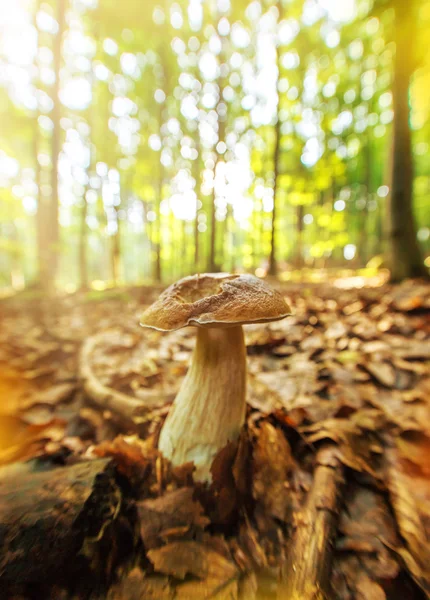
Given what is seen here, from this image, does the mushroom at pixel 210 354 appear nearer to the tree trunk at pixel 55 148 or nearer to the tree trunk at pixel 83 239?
the tree trunk at pixel 55 148

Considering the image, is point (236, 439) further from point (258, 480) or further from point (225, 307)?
point (225, 307)

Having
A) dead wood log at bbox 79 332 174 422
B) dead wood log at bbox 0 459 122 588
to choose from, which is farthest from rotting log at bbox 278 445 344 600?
dead wood log at bbox 79 332 174 422

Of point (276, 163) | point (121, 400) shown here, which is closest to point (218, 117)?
point (276, 163)

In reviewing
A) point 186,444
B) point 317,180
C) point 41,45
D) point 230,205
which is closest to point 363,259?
point 230,205

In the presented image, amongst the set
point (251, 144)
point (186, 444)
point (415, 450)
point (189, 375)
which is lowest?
point (415, 450)

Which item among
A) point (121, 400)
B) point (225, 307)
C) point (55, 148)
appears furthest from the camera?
point (55, 148)

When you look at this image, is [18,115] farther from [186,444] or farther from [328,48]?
[186,444]
